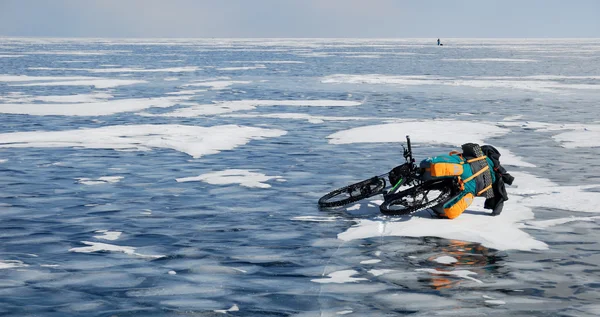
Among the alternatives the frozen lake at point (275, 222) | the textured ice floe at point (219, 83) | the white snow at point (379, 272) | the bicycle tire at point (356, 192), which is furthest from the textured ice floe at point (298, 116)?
the white snow at point (379, 272)

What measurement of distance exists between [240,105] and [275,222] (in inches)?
648

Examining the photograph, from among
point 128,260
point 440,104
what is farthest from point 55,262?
point 440,104

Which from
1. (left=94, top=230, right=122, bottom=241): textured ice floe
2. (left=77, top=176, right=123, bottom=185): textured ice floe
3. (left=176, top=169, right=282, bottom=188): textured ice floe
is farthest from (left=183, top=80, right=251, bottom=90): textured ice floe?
(left=94, top=230, right=122, bottom=241): textured ice floe

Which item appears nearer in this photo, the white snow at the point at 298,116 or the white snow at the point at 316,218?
the white snow at the point at 316,218

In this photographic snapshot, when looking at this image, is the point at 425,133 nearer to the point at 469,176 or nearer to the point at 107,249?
the point at 469,176

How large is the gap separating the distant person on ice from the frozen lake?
0.17m

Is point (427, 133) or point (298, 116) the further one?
point (298, 116)

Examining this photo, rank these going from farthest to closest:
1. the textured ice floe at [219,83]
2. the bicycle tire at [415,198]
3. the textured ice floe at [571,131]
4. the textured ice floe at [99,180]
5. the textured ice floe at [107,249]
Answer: the textured ice floe at [219,83] → the textured ice floe at [571,131] → the textured ice floe at [99,180] → the bicycle tire at [415,198] → the textured ice floe at [107,249]

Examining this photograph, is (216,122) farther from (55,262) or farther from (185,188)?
(55,262)

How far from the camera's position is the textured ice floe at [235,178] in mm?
12438

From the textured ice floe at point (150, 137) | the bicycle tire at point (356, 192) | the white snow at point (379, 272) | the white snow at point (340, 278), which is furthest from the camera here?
the textured ice floe at point (150, 137)

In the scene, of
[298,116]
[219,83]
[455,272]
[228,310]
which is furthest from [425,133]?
[219,83]

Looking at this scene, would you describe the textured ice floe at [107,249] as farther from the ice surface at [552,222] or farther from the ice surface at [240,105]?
the ice surface at [240,105]

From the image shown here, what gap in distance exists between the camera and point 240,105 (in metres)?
26.1
